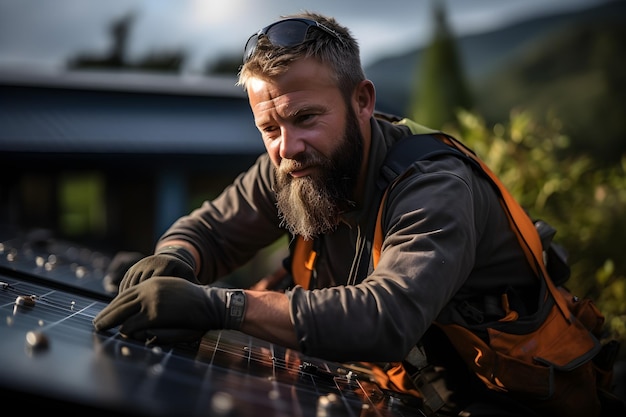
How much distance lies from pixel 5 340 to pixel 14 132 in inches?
342

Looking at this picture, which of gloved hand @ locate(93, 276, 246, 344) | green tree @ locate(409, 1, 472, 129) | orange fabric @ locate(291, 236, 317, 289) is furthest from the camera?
green tree @ locate(409, 1, 472, 129)

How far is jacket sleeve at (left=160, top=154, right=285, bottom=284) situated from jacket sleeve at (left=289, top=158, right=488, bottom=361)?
2.88 feet

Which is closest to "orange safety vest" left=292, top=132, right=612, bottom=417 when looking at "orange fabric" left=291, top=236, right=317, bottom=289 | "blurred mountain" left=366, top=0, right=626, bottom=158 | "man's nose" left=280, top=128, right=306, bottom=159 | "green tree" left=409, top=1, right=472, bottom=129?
"man's nose" left=280, top=128, right=306, bottom=159

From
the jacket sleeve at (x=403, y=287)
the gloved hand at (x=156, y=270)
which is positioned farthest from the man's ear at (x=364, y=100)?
the gloved hand at (x=156, y=270)

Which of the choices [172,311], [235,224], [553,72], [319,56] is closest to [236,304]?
[172,311]

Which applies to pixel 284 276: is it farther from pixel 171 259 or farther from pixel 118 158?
pixel 118 158

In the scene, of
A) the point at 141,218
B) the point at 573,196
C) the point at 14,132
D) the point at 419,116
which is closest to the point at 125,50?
the point at 141,218

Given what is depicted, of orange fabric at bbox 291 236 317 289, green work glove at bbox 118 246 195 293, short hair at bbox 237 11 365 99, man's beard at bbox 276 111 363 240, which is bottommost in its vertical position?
orange fabric at bbox 291 236 317 289

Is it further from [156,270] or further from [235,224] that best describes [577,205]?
[156,270]

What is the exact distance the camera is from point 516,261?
89.2 inches

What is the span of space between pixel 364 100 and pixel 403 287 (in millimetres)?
858

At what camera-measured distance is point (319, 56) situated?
2.12 metres

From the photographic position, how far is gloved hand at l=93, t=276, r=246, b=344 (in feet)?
5.36

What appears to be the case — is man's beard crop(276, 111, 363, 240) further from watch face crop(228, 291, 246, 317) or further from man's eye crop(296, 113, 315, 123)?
watch face crop(228, 291, 246, 317)
